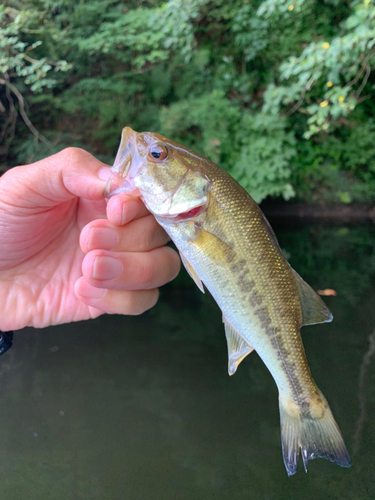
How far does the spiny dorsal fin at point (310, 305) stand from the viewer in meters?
1.41

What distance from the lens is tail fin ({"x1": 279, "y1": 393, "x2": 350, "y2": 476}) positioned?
1330 millimetres

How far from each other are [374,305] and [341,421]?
1.95m

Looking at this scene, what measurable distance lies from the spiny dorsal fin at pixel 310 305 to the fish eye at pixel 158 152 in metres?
0.78

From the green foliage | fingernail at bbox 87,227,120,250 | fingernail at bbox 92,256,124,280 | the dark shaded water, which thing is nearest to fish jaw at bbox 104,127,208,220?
fingernail at bbox 87,227,120,250

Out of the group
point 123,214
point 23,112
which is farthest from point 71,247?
point 23,112

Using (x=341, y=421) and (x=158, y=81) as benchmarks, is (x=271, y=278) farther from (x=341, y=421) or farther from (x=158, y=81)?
(x=158, y=81)

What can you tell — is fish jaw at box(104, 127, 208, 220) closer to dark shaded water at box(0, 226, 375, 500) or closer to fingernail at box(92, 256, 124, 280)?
fingernail at box(92, 256, 124, 280)

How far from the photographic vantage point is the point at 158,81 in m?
7.65

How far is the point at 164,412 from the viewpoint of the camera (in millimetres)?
2984

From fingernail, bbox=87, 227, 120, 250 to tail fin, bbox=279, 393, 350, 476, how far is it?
3.53 feet

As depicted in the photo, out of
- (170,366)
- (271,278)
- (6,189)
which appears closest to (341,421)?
(170,366)

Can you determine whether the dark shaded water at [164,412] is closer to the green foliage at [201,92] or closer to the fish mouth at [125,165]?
the fish mouth at [125,165]

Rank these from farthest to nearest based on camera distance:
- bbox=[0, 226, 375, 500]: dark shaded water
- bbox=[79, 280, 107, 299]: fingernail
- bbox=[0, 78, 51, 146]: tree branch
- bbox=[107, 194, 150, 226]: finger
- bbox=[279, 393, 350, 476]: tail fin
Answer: bbox=[0, 78, 51, 146]: tree branch < bbox=[0, 226, 375, 500]: dark shaded water < bbox=[79, 280, 107, 299]: fingernail < bbox=[107, 194, 150, 226]: finger < bbox=[279, 393, 350, 476]: tail fin

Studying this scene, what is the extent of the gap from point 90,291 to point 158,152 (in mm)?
785
